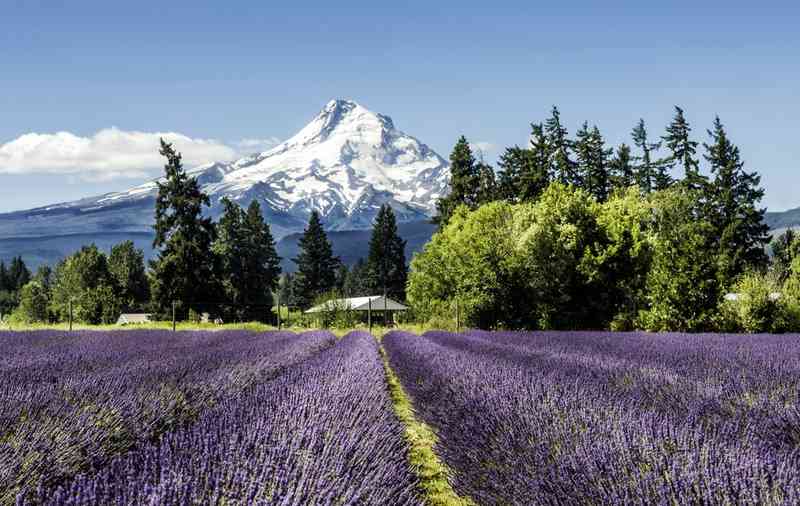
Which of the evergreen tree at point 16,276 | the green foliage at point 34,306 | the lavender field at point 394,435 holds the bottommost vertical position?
the green foliage at point 34,306

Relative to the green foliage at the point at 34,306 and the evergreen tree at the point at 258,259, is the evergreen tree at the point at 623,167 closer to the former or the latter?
the evergreen tree at the point at 258,259

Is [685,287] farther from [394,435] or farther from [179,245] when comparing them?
[179,245]

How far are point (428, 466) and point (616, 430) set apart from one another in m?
2.10

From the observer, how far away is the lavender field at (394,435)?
2.71 m

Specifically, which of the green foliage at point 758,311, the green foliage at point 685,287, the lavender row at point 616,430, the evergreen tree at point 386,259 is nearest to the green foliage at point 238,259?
the evergreen tree at point 386,259

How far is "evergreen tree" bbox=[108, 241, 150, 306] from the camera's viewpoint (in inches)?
2904

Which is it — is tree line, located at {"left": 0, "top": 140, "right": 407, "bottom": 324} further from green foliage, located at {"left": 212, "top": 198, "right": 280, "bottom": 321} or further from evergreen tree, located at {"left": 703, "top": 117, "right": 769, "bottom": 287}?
evergreen tree, located at {"left": 703, "top": 117, "right": 769, "bottom": 287}

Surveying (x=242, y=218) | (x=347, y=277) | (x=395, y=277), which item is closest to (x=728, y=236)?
(x=395, y=277)

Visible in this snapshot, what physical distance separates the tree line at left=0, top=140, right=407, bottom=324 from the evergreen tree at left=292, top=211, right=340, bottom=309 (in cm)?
11

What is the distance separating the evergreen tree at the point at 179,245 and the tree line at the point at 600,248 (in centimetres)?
1447

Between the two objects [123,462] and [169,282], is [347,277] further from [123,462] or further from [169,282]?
[123,462]

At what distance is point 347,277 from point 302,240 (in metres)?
42.1

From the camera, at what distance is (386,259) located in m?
72.8

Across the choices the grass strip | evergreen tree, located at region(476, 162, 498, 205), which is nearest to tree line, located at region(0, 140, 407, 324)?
evergreen tree, located at region(476, 162, 498, 205)
